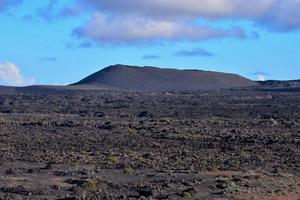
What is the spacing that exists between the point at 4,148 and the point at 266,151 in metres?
13.5

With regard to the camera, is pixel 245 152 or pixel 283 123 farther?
pixel 283 123

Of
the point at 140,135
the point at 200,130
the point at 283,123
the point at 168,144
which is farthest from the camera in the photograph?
the point at 283,123

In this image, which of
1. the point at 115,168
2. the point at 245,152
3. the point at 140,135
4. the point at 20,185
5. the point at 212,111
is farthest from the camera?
the point at 212,111

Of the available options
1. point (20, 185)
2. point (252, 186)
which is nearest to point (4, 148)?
point (20, 185)

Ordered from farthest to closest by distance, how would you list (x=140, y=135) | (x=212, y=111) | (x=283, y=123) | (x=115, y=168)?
(x=212, y=111) → (x=283, y=123) → (x=140, y=135) → (x=115, y=168)

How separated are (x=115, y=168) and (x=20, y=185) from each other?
6597 millimetres

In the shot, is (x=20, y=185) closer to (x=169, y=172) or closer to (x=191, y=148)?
(x=169, y=172)

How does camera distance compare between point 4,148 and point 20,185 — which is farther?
point 4,148

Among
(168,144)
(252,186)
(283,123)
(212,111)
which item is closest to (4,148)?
(168,144)

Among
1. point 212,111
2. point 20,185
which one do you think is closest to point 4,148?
point 20,185

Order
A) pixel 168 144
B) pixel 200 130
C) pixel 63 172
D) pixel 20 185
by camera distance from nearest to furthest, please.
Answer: pixel 20 185 < pixel 63 172 < pixel 168 144 < pixel 200 130

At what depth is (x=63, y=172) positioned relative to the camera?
30.0 meters

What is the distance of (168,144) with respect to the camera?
147 feet

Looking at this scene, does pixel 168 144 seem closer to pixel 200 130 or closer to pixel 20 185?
pixel 200 130
